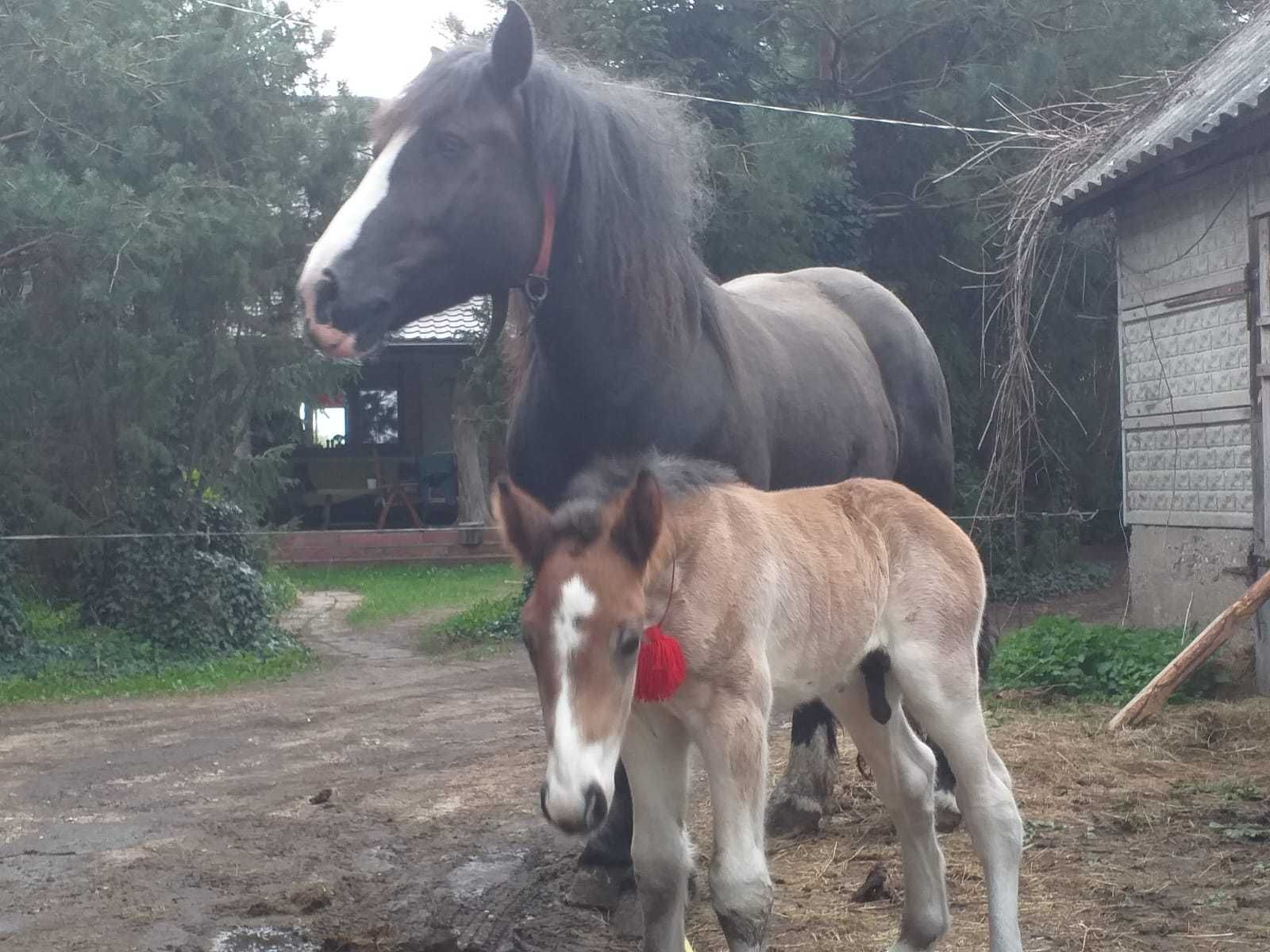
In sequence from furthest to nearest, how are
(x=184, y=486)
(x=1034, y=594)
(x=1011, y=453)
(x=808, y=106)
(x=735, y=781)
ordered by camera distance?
(x=1034, y=594) → (x=808, y=106) → (x=184, y=486) → (x=1011, y=453) → (x=735, y=781)

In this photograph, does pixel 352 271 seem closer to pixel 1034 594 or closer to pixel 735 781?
pixel 735 781

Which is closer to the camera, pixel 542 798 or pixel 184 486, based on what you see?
pixel 542 798

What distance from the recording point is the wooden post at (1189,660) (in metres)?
7.27

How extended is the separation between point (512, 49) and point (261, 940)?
2.68 m

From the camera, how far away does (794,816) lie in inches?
207

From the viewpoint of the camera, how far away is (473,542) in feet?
61.5

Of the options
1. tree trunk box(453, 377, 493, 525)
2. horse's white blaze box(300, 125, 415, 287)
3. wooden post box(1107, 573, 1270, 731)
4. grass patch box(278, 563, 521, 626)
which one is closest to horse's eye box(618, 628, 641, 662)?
horse's white blaze box(300, 125, 415, 287)

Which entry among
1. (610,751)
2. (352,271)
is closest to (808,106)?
(352,271)

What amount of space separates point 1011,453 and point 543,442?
18.2 ft

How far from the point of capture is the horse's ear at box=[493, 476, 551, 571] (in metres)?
2.98

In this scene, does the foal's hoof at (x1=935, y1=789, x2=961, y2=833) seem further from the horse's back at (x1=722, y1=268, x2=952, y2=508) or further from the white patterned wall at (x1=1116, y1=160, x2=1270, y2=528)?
the white patterned wall at (x1=1116, y1=160, x2=1270, y2=528)

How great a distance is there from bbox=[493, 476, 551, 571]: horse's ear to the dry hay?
1.59 meters

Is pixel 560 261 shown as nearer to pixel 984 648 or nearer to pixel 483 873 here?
pixel 483 873

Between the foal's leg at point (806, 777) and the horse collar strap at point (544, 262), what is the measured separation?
7.14 ft
